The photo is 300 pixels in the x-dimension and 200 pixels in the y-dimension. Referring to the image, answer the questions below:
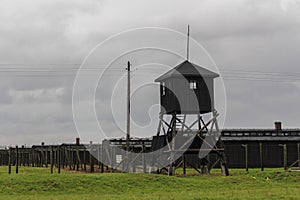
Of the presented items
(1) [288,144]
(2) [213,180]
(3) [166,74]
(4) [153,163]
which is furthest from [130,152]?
(1) [288,144]

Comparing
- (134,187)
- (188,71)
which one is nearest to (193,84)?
(188,71)

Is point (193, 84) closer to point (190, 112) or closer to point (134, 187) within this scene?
point (190, 112)

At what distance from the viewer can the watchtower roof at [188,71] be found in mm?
42250

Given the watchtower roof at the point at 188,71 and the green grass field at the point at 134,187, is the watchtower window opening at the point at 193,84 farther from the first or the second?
the green grass field at the point at 134,187

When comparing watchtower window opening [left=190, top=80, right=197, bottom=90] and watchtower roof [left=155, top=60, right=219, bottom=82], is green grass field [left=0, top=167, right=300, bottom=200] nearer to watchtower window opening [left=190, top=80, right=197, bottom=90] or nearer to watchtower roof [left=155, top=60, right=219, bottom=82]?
watchtower window opening [left=190, top=80, right=197, bottom=90]

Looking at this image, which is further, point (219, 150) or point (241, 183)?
point (219, 150)

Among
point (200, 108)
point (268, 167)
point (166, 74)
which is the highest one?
point (166, 74)

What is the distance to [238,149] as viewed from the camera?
185 ft

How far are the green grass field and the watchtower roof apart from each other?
8983 millimetres

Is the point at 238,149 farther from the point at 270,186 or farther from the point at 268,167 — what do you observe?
the point at 270,186

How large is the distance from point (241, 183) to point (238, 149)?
2123 centimetres

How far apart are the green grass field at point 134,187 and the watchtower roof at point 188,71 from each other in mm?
8983

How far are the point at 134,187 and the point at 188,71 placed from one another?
1320 centimetres

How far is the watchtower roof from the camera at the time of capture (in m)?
42.2
